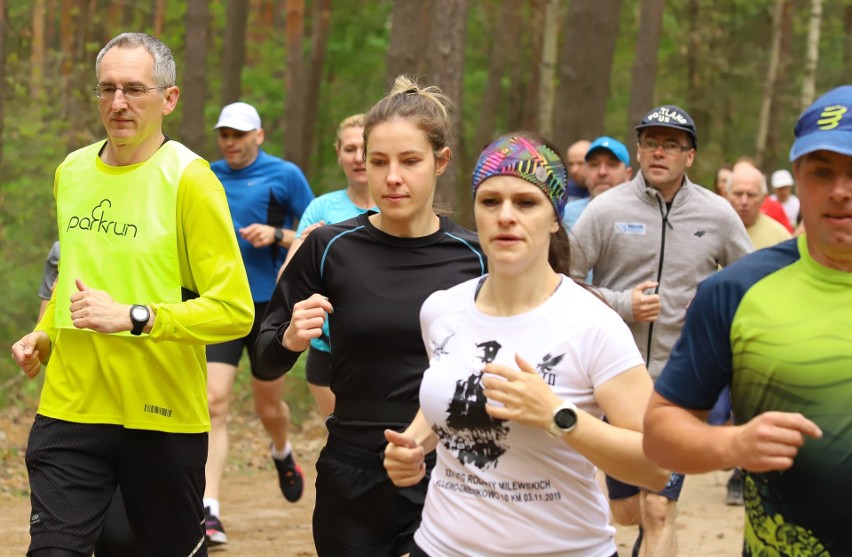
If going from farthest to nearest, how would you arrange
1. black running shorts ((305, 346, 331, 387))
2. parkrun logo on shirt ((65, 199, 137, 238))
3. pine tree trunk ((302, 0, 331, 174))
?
pine tree trunk ((302, 0, 331, 174)) → black running shorts ((305, 346, 331, 387)) → parkrun logo on shirt ((65, 199, 137, 238))

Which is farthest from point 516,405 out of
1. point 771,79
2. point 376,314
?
point 771,79

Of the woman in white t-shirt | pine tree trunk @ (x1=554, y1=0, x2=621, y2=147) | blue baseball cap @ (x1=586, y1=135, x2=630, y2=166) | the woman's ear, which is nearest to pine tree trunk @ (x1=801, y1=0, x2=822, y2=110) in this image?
pine tree trunk @ (x1=554, y1=0, x2=621, y2=147)

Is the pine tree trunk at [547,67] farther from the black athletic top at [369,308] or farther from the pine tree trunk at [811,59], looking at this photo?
the black athletic top at [369,308]

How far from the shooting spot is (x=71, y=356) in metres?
4.98

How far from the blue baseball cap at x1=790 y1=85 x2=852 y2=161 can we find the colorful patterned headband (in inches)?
36.7

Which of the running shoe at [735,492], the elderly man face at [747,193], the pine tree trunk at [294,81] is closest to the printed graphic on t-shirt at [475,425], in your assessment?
the elderly man face at [747,193]

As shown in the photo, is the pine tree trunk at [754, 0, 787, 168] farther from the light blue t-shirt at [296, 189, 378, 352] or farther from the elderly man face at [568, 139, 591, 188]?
the light blue t-shirt at [296, 189, 378, 352]

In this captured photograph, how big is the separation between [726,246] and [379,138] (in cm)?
312

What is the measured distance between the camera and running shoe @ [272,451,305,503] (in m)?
9.55

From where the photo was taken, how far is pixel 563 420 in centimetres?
349

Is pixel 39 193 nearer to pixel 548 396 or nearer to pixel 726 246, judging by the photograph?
pixel 726 246

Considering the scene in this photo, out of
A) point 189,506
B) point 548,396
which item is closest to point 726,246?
point 189,506

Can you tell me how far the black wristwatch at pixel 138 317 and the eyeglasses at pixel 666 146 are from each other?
364 cm

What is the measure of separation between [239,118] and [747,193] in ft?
13.6
